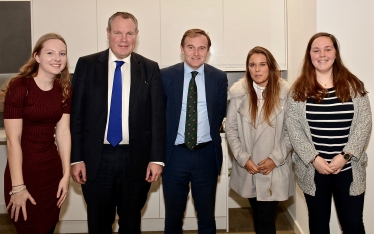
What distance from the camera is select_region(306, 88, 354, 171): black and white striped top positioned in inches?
85.1

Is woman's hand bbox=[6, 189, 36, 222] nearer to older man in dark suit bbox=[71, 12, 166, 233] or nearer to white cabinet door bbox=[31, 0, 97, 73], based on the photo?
older man in dark suit bbox=[71, 12, 166, 233]

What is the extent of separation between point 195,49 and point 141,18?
152 cm

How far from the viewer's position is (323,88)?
2211 millimetres

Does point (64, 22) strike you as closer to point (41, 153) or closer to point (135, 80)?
point (135, 80)

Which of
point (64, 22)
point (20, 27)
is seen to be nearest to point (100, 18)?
point (64, 22)

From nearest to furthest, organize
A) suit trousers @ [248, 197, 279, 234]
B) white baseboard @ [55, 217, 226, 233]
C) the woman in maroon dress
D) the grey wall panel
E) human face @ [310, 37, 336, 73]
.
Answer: the woman in maroon dress → human face @ [310, 37, 336, 73] → suit trousers @ [248, 197, 279, 234] → white baseboard @ [55, 217, 226, 233] → the grey wall panel

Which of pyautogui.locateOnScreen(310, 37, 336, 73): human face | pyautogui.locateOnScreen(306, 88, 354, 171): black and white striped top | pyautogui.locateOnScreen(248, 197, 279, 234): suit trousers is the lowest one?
pyautogui.locateOnScreen(248, 197, 279, 234): suit trousers

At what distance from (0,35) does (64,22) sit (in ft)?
2.71

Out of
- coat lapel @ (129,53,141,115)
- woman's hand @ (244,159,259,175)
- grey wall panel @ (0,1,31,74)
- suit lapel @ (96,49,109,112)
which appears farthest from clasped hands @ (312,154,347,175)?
grey wall panel @ (0,1,31,74)

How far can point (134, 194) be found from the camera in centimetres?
231

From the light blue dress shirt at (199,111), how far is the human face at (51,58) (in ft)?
2.72

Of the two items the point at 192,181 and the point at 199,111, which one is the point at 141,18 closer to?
the point at 199,111

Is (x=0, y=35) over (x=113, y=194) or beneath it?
over

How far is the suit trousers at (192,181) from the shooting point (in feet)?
8.16
